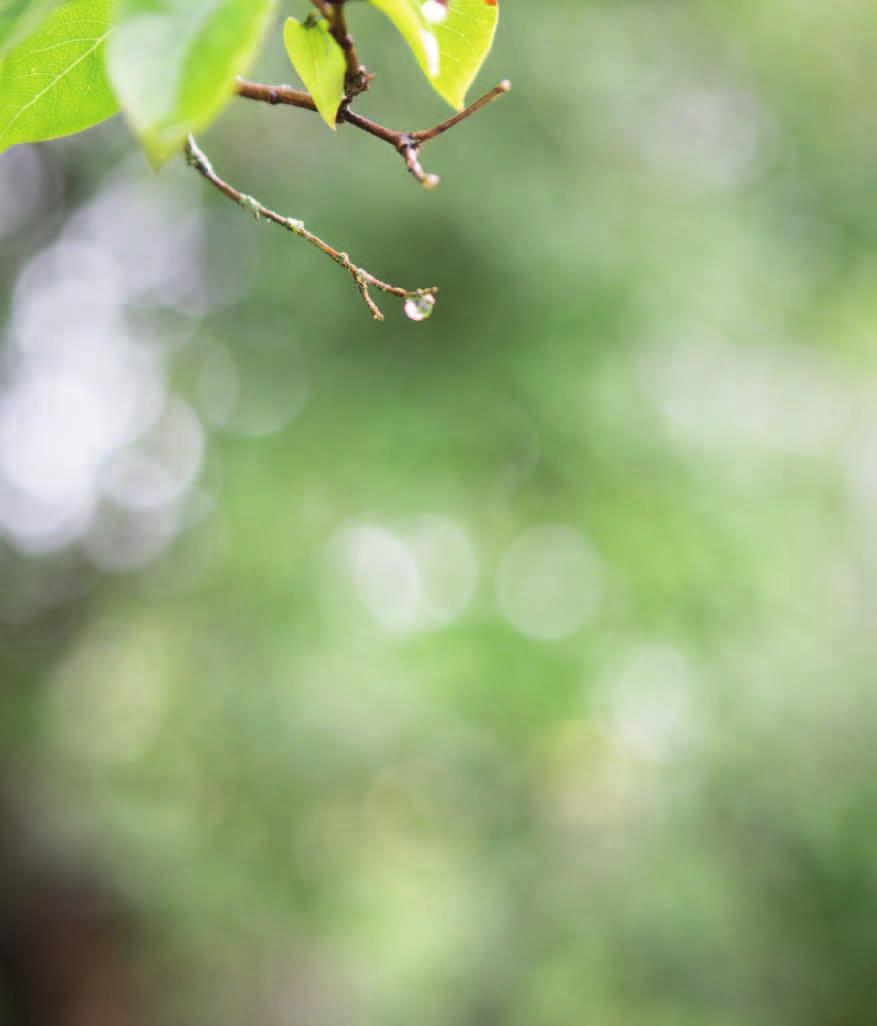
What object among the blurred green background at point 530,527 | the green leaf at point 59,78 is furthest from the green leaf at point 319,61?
the blurred green background at point 530,527

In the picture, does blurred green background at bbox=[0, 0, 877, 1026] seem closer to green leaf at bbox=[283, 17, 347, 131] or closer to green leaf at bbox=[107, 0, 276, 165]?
green leaf at bbox=[283, 17, 347, 131]

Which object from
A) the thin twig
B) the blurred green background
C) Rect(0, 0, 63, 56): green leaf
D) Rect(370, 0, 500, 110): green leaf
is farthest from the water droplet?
the blurred green background

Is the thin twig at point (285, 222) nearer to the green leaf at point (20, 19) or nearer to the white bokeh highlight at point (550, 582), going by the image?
the green leaf at point (20, 19)

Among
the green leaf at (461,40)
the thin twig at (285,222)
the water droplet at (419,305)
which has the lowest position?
the water droplet at (419,305)

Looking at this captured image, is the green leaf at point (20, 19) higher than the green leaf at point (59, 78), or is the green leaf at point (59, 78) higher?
the green leaf at point (20, 19)

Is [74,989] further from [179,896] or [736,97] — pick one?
[736,97]

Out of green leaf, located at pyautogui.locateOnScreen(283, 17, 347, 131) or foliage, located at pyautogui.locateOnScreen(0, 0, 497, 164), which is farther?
green leaf, located at pyautogui.locateOnScreen(283, 17, 347, 131)

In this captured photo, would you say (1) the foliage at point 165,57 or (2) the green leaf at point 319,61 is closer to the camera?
(1) the foliage at point 165,57
